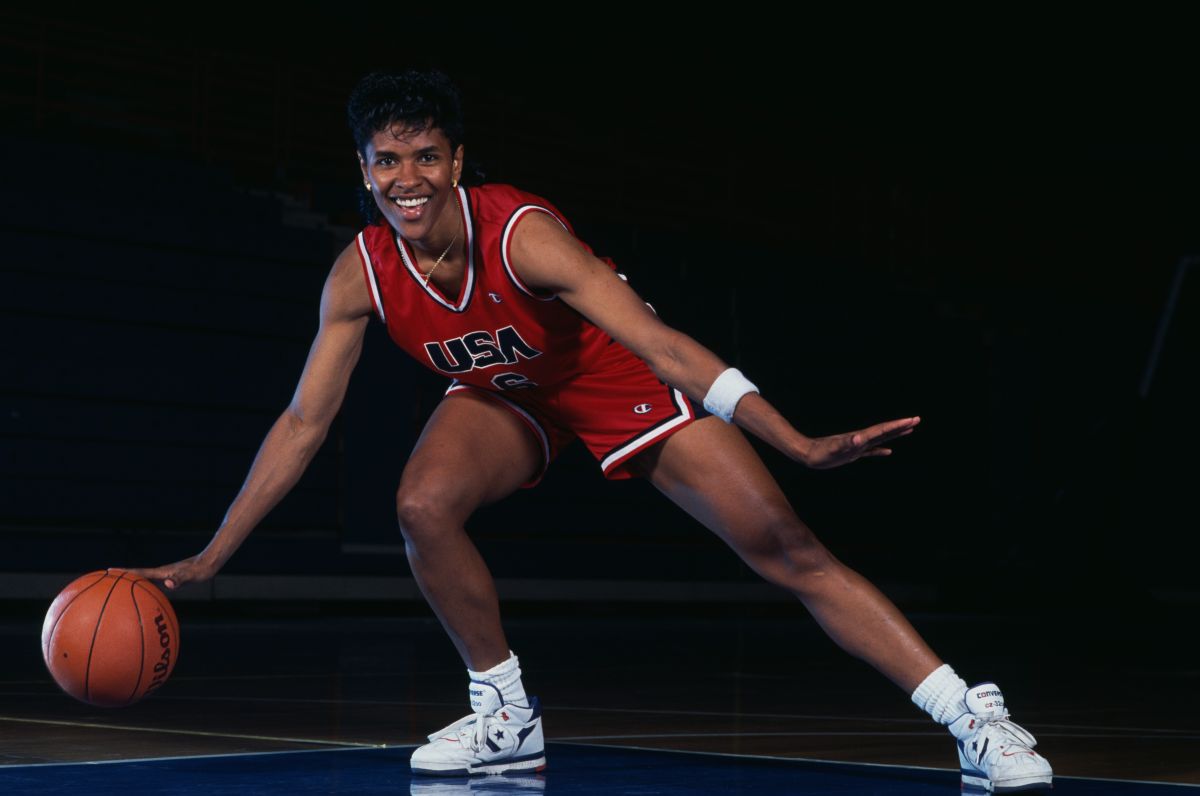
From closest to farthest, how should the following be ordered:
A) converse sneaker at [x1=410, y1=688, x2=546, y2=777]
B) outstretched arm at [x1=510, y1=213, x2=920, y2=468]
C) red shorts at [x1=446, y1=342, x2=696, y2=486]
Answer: outstretched arm at [x1=510, y1=213, x2=920, y2=468] → converse sneaker at [x1=410, y1=688, x2=546, y2=777] → red shorts at [x1=446, y1=342, x2=696, y2=486]

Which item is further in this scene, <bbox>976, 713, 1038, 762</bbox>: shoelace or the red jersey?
the red jersey

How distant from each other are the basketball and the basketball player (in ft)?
0.28

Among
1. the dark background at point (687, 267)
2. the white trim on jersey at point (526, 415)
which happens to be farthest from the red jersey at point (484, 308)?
the dark background at point (687, 267)

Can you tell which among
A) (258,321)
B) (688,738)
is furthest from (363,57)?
(688,738)

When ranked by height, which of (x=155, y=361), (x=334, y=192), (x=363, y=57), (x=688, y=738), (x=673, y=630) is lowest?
(x=673, y=630)

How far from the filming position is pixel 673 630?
1070 cm

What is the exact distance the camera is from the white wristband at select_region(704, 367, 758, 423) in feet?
9.57

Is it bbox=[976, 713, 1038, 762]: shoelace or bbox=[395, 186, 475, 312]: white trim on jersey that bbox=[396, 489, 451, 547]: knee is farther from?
bbox=[976, 713, 1038, 762]: shoelace

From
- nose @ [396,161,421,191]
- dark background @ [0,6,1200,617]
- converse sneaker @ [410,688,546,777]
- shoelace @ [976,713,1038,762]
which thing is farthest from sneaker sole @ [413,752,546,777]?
dark background @ [0,6,1200,617]

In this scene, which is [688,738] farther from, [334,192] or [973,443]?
[973,443]

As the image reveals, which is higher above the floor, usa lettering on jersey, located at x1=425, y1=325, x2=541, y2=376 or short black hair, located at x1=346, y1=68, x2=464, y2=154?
short black hair, located at x1=346, y1=68, x2=464, y2=154

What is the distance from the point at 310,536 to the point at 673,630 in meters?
2.79

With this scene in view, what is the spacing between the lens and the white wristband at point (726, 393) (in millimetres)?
2918

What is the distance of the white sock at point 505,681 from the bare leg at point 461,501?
15mm
